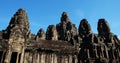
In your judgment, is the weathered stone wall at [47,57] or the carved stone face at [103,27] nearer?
the weathered stone wall at [47,57]

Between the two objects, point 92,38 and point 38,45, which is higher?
point 92,38

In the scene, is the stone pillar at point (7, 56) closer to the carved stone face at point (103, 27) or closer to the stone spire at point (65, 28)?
the stone spire at point (65, 28)

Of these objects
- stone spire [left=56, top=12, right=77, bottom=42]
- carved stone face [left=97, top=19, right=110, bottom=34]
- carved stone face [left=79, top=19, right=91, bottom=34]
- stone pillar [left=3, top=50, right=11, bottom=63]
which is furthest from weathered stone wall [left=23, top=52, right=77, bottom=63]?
carved stone face [left=79, top=19, right=91, bottom=34]

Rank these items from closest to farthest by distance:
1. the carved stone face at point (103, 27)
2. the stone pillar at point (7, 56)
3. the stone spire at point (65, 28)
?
the stone pillar at point (7, 56)
the carved stone face at point (103, 27)
the stone spire at point (65, 28)

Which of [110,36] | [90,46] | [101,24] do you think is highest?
[101,24]

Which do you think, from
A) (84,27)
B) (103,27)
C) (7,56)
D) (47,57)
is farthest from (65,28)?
(7,56)

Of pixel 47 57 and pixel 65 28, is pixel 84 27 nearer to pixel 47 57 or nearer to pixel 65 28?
pixel 65 28

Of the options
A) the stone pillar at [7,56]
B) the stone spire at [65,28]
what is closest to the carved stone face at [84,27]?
the stone spire at [65,28]

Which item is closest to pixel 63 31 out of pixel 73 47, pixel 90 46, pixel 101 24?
pixel 101 24

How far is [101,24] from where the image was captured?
101250mm

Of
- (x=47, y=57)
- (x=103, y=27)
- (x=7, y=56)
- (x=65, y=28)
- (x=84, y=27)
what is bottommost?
(x=47, y=57)

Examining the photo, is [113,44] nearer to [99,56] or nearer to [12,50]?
[99,56]

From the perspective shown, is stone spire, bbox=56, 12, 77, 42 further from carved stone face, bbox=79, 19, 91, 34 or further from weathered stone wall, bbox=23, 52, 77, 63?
weathered stone wall, bbox=23, 52, 77, 63

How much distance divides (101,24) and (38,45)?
7629 centimetres
